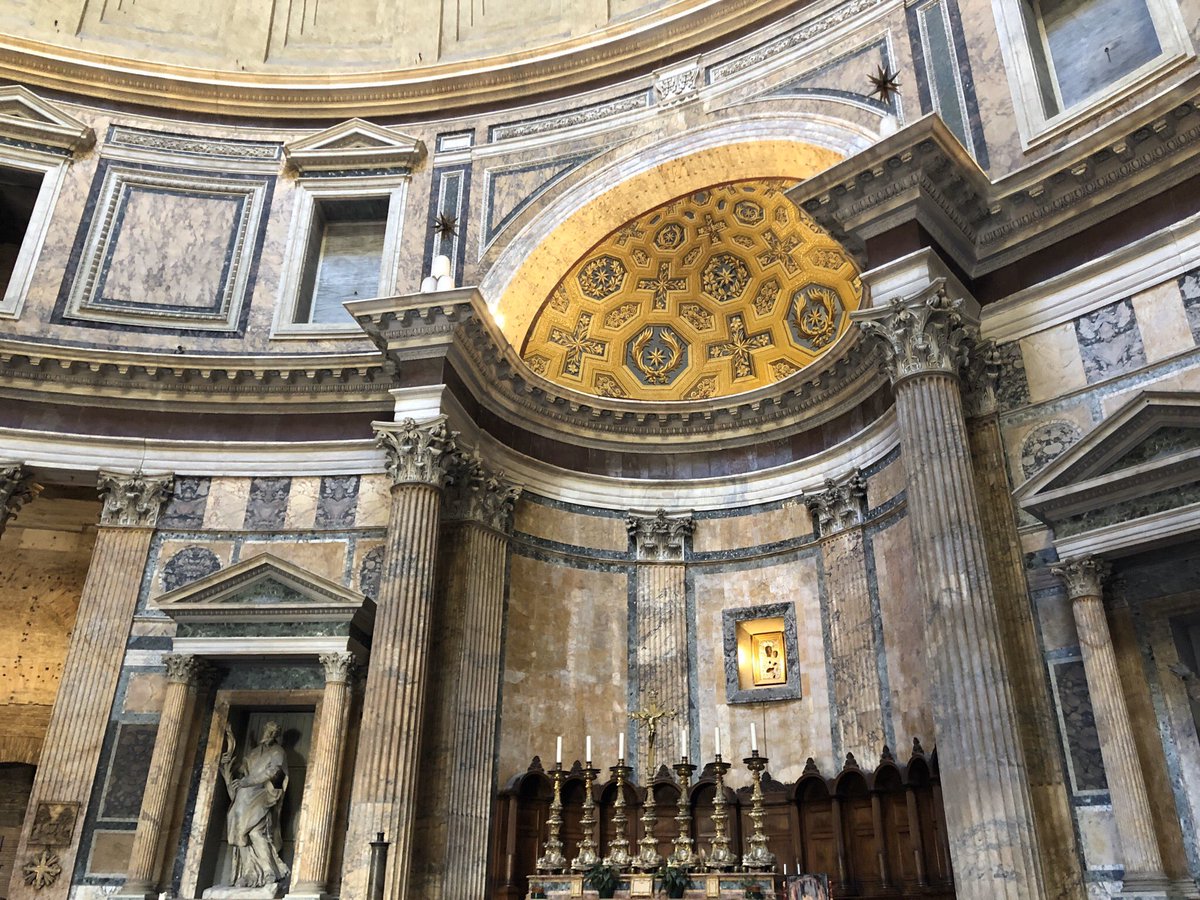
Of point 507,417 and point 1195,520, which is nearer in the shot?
point 1195,520

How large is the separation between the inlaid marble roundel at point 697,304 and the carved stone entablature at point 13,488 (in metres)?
7.99

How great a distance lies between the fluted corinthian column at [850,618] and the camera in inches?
534

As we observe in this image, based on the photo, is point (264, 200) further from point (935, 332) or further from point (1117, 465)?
point (1117, 465)

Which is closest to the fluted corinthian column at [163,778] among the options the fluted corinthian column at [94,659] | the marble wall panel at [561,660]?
the fluted corinthian column at [94,659]

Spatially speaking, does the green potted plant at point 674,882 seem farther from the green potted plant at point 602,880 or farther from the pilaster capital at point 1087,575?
the pilaster capital at point 1087,575

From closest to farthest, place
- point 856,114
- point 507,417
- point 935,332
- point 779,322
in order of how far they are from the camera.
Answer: point 935,332 < point 856,114 < point 507,417 < point 779,322

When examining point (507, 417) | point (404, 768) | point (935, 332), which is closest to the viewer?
point (935, 332)

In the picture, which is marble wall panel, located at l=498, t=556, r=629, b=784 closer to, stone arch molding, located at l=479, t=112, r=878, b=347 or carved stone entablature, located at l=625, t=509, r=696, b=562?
carved stone entablature, located at l=625, t=509, r=696, b=562

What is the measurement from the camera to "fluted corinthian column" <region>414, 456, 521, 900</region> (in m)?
12.6

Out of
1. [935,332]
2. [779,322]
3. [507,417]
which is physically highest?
[779,322]

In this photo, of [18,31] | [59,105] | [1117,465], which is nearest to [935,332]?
[1117,465]

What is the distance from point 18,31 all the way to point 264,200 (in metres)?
5.71

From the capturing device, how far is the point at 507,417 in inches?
617

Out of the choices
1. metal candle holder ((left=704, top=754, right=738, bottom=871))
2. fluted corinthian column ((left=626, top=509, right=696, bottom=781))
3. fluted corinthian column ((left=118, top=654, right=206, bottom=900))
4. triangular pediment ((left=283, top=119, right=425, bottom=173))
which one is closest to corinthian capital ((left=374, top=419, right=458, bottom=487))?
fluted corinthian column ((left=118, top=654, right=206, bottom=900))
